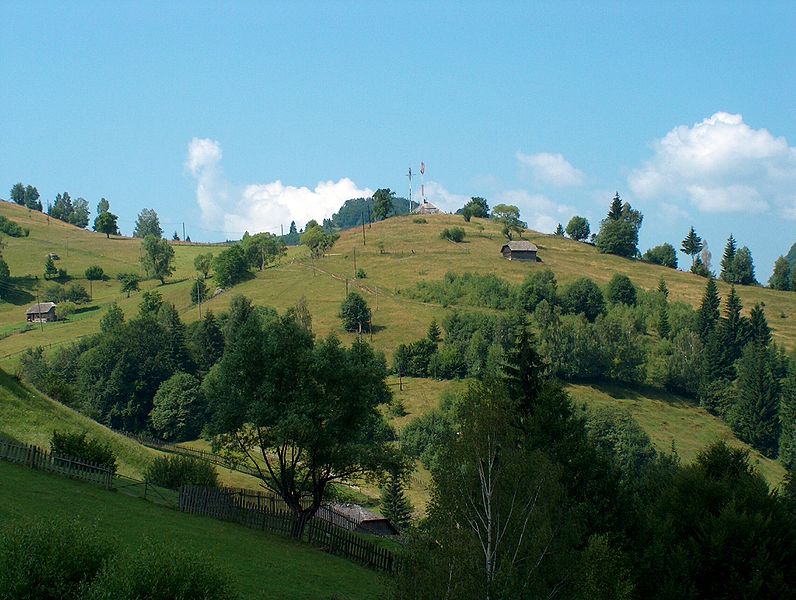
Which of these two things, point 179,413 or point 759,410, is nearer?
point 179,413

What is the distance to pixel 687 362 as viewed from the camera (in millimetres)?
141000

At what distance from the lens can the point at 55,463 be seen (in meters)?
41.0

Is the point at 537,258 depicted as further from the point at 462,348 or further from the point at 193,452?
the point at 193,452

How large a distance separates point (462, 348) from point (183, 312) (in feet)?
189

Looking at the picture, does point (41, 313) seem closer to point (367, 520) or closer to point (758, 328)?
point (367, 520)

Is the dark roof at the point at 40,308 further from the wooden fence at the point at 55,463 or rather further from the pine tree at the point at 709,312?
the wooden fence at the point at 55,463

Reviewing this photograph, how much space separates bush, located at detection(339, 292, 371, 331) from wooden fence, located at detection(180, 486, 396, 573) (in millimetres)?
100365

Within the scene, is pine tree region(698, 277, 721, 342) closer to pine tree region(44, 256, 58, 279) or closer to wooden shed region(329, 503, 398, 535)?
wooden shed region(329, 503, 398, 535)

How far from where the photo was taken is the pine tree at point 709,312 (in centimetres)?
15625

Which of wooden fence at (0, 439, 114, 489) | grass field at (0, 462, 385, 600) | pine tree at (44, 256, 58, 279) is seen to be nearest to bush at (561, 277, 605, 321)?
pine tree at (44, 256, 58, 279)

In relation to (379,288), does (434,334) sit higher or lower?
lower

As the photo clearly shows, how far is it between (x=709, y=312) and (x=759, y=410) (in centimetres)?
3570

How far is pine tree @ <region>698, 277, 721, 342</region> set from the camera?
15625cm

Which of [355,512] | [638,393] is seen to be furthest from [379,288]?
[355,512]
